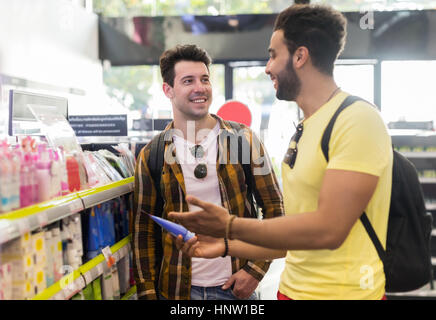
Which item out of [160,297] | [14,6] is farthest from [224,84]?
[160,297]

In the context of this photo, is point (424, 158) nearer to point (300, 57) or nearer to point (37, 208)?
point (300, 57)

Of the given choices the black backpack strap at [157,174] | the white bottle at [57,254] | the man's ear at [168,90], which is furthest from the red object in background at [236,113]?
the white bottle at [57,254]

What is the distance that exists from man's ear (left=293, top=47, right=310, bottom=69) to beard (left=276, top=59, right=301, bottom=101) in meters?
0.02

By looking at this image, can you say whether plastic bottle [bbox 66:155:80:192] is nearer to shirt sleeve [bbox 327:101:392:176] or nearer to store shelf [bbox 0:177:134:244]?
store shelf [bbox 0:177:134:244]

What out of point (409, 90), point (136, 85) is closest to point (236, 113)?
point (136, 85)

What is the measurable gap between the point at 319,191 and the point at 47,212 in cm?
95

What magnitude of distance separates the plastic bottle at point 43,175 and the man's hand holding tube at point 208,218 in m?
0.53

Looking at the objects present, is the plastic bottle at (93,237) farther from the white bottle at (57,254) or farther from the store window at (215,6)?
the store window at (215,6)

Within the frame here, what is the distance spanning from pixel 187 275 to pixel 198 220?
0.80 m

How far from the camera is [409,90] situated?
808 cm

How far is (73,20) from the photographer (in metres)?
7.79

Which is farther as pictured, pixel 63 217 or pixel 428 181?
pixel 428 181

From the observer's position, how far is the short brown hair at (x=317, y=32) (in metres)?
1.61
